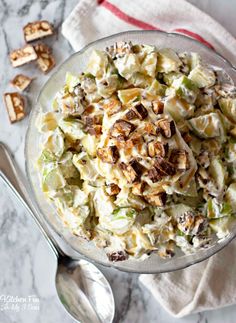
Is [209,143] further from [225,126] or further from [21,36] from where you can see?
[21,36]

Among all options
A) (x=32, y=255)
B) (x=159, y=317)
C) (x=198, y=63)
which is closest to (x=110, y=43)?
(x=198, y=63)

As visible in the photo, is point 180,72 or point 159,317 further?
point 159,317

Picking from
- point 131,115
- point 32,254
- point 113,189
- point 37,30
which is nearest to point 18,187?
point 32,254

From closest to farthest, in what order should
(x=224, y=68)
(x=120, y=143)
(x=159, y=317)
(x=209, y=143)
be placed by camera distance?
(x=120, y=143)
(x=209, y=143)
(x=224, y=68)
(x=159, y=317)

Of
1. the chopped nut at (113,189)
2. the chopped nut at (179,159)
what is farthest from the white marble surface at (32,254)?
the chopped nut at (179,159)

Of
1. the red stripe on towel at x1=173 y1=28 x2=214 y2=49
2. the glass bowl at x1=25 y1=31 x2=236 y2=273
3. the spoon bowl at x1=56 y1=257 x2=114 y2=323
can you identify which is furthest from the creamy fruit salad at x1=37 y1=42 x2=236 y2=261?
the spoon bowl at x1=56 y1=257 x2=114 y2=323
